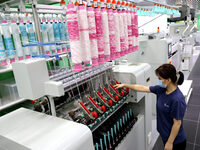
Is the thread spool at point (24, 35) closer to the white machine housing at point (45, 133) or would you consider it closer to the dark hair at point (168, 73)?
the white machine housing at point (45, 133)

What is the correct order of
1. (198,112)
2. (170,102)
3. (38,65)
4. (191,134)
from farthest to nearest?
(198,112), (191,134), (170,102), (38,65)

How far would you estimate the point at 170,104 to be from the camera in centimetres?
166

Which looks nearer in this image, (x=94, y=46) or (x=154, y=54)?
(x=94, y=46)

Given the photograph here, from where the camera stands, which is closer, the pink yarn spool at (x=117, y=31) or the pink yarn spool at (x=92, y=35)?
the pink yarn spool at (x=92, y=35)

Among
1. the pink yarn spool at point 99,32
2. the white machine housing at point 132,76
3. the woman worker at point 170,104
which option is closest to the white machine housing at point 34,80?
the pink yarn spool at point 99,32

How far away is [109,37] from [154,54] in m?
2.15

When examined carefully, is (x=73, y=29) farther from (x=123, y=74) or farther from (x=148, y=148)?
(x=148, y=148)

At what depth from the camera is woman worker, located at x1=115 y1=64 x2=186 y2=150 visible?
5.27 feet

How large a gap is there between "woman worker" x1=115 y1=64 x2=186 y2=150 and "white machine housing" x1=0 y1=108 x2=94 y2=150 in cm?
93

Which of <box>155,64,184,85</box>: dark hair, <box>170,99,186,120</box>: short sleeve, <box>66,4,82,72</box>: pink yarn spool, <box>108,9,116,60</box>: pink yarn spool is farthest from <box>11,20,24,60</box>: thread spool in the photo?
<box>170,99,186,120</box>: short sleeve

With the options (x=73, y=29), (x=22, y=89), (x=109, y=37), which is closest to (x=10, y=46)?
(x=22, y=89)

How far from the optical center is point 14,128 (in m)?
1.17

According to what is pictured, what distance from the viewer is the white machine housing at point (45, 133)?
0.96 meters

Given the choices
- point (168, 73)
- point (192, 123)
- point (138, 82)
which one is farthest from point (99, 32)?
point (192, 123)
